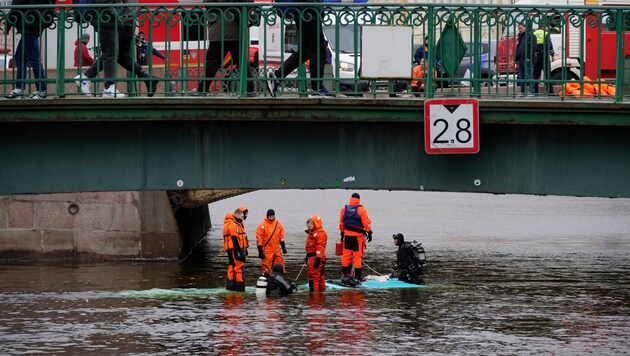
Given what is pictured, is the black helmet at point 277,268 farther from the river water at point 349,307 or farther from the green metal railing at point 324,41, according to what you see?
the green metal railing at point 324,41

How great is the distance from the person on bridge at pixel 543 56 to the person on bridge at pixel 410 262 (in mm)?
11934

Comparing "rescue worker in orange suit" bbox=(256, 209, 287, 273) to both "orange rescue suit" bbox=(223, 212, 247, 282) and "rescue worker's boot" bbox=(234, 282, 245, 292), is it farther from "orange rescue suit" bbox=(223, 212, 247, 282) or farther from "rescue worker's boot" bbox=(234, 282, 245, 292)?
"orange rescue suit" bbox=(223, 212, 247, 282)

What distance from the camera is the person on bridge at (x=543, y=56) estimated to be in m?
17.1

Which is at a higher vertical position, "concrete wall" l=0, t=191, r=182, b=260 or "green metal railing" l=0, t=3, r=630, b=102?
"green metal railing" l=0, t=3, r=630, b=102

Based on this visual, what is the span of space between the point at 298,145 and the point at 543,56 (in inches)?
122

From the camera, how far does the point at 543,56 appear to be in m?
17.4

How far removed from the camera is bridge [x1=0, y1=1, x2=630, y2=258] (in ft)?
53.3

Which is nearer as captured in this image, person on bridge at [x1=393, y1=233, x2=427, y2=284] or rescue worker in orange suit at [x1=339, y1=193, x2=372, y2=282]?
rescue worker in orange suit at [x1=339, y1=193, x2=372, y2=282]

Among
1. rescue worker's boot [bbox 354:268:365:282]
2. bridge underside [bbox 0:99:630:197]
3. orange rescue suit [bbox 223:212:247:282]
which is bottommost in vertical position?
rescue worker's boot [bbox 354:268:365:282]

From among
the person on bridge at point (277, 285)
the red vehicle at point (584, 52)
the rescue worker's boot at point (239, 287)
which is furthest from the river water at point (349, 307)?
the red vehicle at point (584, 52)

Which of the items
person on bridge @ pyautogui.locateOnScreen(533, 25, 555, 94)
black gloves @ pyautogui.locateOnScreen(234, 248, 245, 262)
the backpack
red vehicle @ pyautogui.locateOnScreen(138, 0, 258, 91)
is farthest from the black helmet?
the backpack

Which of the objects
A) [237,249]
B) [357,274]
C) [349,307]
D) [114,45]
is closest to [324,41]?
[114,45]

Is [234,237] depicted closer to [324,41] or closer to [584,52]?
[584,52]

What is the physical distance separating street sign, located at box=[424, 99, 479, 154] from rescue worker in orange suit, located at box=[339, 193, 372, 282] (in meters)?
13.2
